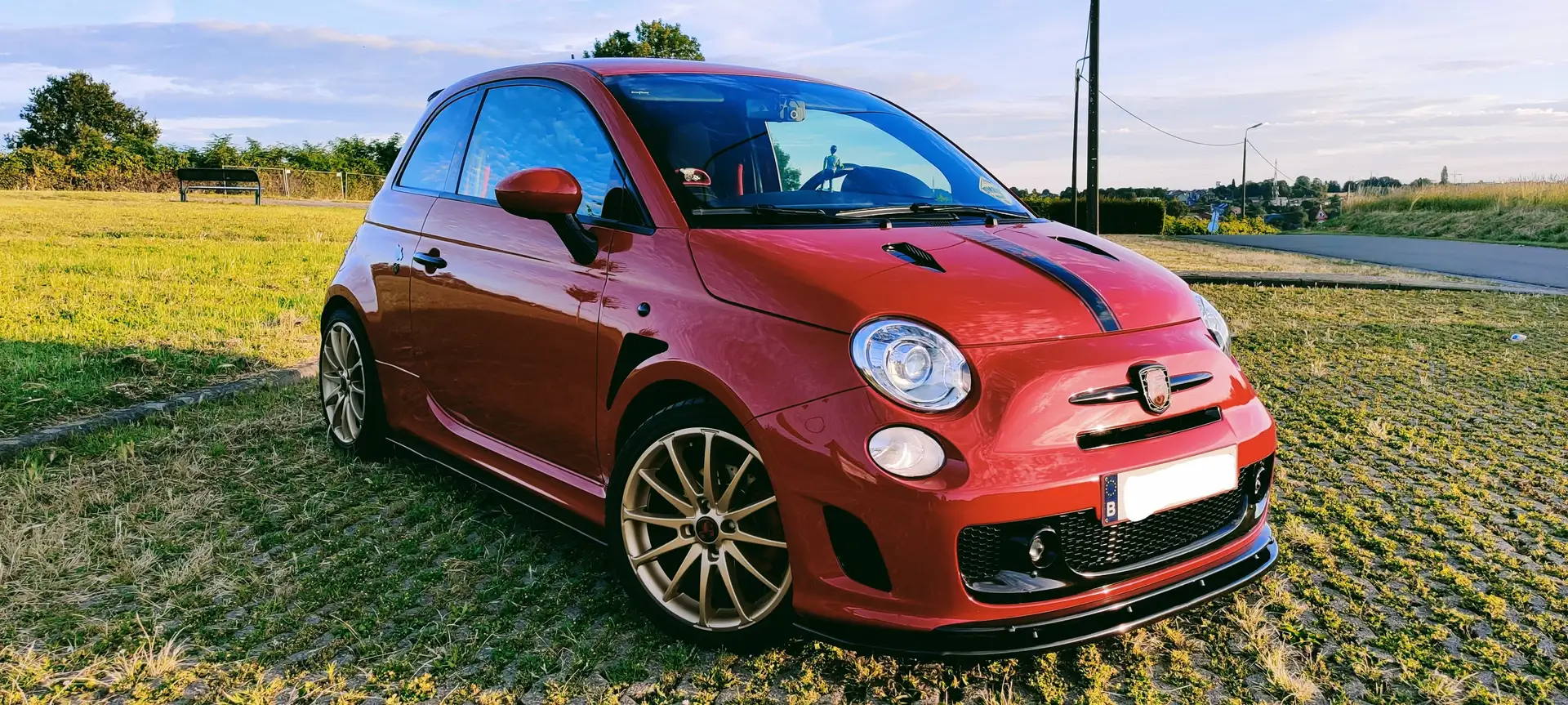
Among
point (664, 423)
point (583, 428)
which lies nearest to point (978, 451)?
point (664, 423)

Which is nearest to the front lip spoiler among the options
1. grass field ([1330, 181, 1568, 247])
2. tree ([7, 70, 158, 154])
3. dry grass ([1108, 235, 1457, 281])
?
dry grass ([1108, 235, 1457, 281])

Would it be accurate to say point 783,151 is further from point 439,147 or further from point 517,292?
point 439,147

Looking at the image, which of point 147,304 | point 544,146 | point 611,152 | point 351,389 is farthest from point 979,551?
point 147,304

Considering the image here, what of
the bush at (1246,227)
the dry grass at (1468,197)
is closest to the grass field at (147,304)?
the dry grass at (1468,197)

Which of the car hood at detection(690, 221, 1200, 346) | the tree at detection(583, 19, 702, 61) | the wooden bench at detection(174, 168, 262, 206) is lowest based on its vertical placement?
the car hood at detection(690, 221, 1200, 346)

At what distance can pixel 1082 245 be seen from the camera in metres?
3.23

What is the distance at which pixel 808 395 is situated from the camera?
242 centimetres

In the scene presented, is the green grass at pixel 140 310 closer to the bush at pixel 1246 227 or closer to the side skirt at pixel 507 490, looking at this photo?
the side skirt at pixel 507 490

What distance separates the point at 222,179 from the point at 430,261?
32.9 metres

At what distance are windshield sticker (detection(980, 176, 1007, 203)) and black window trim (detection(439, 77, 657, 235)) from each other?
4.41 ft

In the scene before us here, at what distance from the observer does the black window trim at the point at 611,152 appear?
3043 mm

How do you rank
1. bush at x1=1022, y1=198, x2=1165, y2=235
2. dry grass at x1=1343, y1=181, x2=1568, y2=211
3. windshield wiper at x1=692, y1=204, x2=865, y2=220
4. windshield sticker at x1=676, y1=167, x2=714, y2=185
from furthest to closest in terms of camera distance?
bush at x1=1022, y1=198, x2=1165, y2=235 → dry grass at x1=1343, y1=181, x2=1568, y2=211 → windshield sticker at x1=676, y1=167, x2=714, y2=185 → windshield wiper at x1=692, y1=204, x2=865, y2=220

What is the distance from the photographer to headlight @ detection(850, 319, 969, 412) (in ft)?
7.76

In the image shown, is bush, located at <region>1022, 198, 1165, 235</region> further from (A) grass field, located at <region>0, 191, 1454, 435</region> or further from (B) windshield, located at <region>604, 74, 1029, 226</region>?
(B) windshield, located at <region>604, 74, 1029, 226</region>
